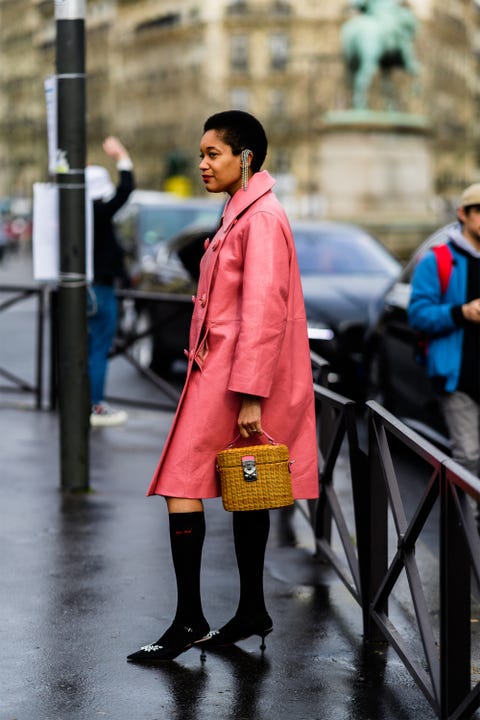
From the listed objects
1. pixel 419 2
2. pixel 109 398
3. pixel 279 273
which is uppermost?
pixel 419 2

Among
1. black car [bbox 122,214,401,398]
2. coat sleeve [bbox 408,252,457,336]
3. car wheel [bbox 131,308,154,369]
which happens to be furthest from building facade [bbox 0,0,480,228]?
coat sleeve [bbox 408,252,457,336]

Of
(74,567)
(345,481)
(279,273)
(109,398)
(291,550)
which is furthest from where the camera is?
(109,398)

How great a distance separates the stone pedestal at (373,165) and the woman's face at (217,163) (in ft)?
94.5

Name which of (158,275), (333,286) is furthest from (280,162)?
(333,286)

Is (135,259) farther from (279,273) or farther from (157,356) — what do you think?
(279,273)

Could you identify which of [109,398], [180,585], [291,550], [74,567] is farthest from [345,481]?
[109,398]

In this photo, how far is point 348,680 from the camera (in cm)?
506

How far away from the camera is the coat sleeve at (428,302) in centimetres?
714

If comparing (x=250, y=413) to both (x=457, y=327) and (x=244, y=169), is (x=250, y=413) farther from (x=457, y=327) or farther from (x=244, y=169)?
(x=457, y=327)

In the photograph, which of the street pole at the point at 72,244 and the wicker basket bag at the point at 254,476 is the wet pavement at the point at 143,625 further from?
the wicker basket bag at the point at 254,476

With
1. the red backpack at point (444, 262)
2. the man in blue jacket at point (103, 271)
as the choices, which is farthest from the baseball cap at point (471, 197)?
the man in blue jacket at point (103, 271)

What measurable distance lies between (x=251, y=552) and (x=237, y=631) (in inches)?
10.7

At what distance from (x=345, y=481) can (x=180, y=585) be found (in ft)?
9.83

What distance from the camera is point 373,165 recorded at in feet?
111
